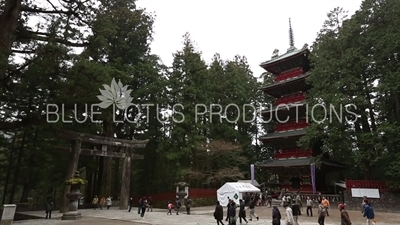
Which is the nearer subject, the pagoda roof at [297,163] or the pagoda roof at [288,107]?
the pagoda roof at [297,163]

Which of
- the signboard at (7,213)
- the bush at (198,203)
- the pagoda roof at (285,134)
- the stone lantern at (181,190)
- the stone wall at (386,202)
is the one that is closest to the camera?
the signboard at (7,213)

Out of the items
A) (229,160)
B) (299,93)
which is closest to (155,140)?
(229,160)

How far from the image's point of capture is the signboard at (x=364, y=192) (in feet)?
65.2

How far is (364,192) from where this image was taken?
798 inches

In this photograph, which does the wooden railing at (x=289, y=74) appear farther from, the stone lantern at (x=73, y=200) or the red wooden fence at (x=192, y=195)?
the stone lantern at (x=73, y=200)

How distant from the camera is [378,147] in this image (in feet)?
60.8

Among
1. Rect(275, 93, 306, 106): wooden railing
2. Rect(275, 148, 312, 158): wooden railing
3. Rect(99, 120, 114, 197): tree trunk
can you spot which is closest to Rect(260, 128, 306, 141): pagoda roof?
Rect(275, 148, 312, 158): wooden railing

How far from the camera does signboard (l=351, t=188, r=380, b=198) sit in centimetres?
1987

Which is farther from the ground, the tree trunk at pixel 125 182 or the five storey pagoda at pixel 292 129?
the five storey pagoda at pixel 292 129

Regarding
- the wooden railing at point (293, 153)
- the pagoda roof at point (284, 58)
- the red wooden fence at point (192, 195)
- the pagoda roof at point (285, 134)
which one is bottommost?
the red wooden fence at point (192, 195)

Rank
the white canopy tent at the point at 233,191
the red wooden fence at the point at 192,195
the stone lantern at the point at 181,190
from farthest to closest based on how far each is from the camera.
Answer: the red wooden fence at the point at 192,195, the stone lantern at the point at 181,190, the white canopy tent at the point at 233,191

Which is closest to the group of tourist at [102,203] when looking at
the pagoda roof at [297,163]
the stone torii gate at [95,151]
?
the stone torii gate at [95,151]

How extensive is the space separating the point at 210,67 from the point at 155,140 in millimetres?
11738

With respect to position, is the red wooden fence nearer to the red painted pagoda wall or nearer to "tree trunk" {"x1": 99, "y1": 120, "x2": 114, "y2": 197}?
"tree trunk" {"x1": 99, "y1": 120, "x2": 114, "y2": 197}
